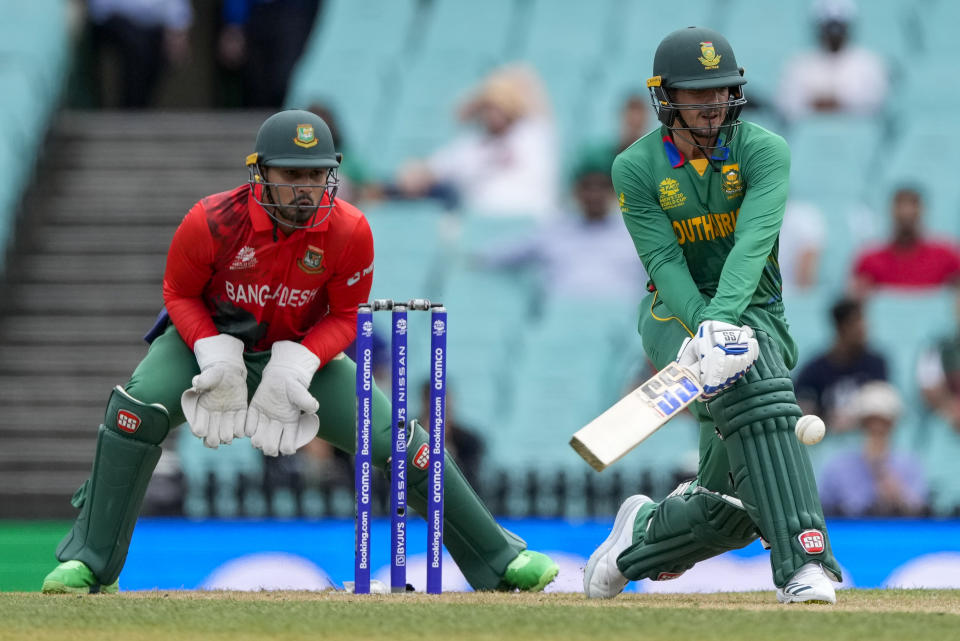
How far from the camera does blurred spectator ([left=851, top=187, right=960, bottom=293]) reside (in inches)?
369

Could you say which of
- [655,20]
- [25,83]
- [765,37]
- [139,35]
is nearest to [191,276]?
[25,83]

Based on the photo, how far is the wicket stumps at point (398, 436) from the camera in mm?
5074

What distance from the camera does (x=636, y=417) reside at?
479 cm

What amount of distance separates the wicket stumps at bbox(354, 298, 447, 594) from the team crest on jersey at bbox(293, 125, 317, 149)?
0.57 m

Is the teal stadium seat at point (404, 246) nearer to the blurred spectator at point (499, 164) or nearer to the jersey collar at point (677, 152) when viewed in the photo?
the blurred spectator at point (499, 164)

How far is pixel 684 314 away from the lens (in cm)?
505

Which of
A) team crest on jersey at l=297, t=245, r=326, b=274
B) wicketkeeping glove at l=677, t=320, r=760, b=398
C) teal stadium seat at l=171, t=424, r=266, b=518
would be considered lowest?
teal stadium seat at l=171, t=424, r=266, b=518


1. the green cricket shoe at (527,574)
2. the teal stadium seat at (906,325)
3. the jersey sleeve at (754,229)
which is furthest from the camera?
the teal stadium seat at (906,325)

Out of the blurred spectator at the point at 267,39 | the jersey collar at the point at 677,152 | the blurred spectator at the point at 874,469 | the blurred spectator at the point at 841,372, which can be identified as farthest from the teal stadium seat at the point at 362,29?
the jersey collar at the point at 677,152

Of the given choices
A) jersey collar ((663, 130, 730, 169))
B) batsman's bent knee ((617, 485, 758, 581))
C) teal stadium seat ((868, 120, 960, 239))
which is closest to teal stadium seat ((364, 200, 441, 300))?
teal stadium seat ((868, 120, 960, 239))

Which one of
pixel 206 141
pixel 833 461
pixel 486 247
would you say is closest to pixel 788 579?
pixel 833 461

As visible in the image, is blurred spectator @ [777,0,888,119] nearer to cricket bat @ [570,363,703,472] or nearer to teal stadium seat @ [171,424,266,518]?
teal stadium seat @ [171,424,266,518]

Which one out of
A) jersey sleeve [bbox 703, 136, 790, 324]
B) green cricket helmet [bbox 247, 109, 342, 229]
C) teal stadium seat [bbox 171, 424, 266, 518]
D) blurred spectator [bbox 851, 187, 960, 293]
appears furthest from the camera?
blurred spectator [bbox 851, 187, 960, 293]

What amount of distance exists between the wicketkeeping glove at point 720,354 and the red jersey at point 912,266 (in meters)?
4.80
